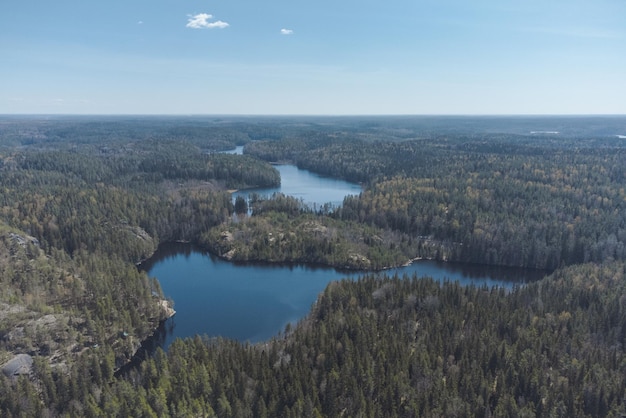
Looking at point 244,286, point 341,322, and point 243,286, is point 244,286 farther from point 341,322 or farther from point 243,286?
point 341,322

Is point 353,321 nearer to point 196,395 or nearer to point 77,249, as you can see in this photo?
point 196,395

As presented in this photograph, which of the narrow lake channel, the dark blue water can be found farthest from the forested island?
the dark blue water

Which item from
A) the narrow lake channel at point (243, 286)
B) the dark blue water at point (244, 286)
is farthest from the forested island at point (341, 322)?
the dark blue water at point (244, 286)

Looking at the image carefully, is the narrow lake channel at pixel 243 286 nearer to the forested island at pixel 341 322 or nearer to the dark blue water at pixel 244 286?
the dark blue water at pixel 244 286

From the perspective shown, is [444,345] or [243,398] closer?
[243,398]

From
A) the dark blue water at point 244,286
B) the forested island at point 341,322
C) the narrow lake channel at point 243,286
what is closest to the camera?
the forested island at point 341,322

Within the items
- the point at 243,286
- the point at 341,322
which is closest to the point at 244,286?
the point at 243,286

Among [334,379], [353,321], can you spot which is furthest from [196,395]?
[353,321]
